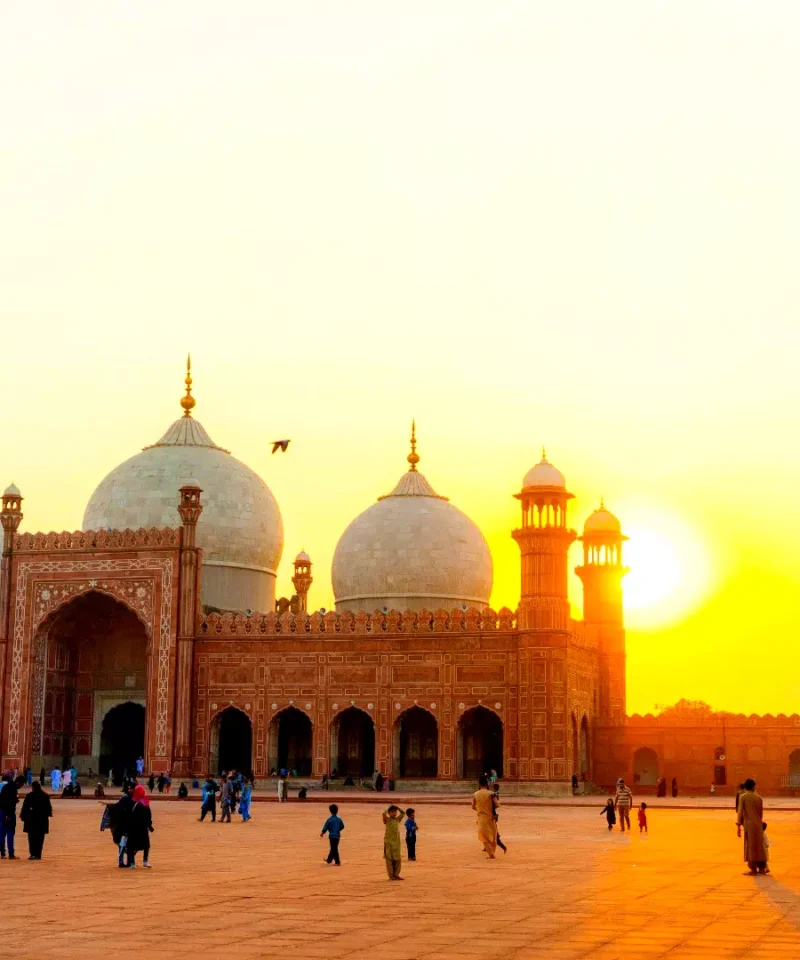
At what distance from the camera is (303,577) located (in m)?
48.9

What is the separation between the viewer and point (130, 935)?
10.0 metres

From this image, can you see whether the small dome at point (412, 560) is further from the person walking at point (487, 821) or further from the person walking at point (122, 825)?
the person walking at point (122, 825)

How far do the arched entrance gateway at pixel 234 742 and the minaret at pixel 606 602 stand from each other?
9.58 meters

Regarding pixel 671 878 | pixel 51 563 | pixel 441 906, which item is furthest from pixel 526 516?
pixel 441 906

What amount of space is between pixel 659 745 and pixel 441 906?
2664 centimetres

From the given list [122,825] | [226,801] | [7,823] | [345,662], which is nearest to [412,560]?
[345,662]

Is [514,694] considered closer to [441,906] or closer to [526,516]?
[526,516]

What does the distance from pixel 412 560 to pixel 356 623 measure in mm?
4870

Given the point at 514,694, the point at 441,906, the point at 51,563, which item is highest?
the point at 51,563

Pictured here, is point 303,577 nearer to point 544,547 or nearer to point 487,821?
point 544,547

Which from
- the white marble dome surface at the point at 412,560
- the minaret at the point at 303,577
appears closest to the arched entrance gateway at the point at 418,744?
the white marble dome surface at the point at 412,560

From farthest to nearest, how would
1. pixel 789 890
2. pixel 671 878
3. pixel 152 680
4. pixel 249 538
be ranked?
pixel 249 538, pixel 152 680, pixel 671 878, pixel 789 890

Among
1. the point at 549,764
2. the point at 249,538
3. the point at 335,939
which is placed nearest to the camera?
the point at 335,939

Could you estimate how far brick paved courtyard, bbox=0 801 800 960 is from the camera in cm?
964
